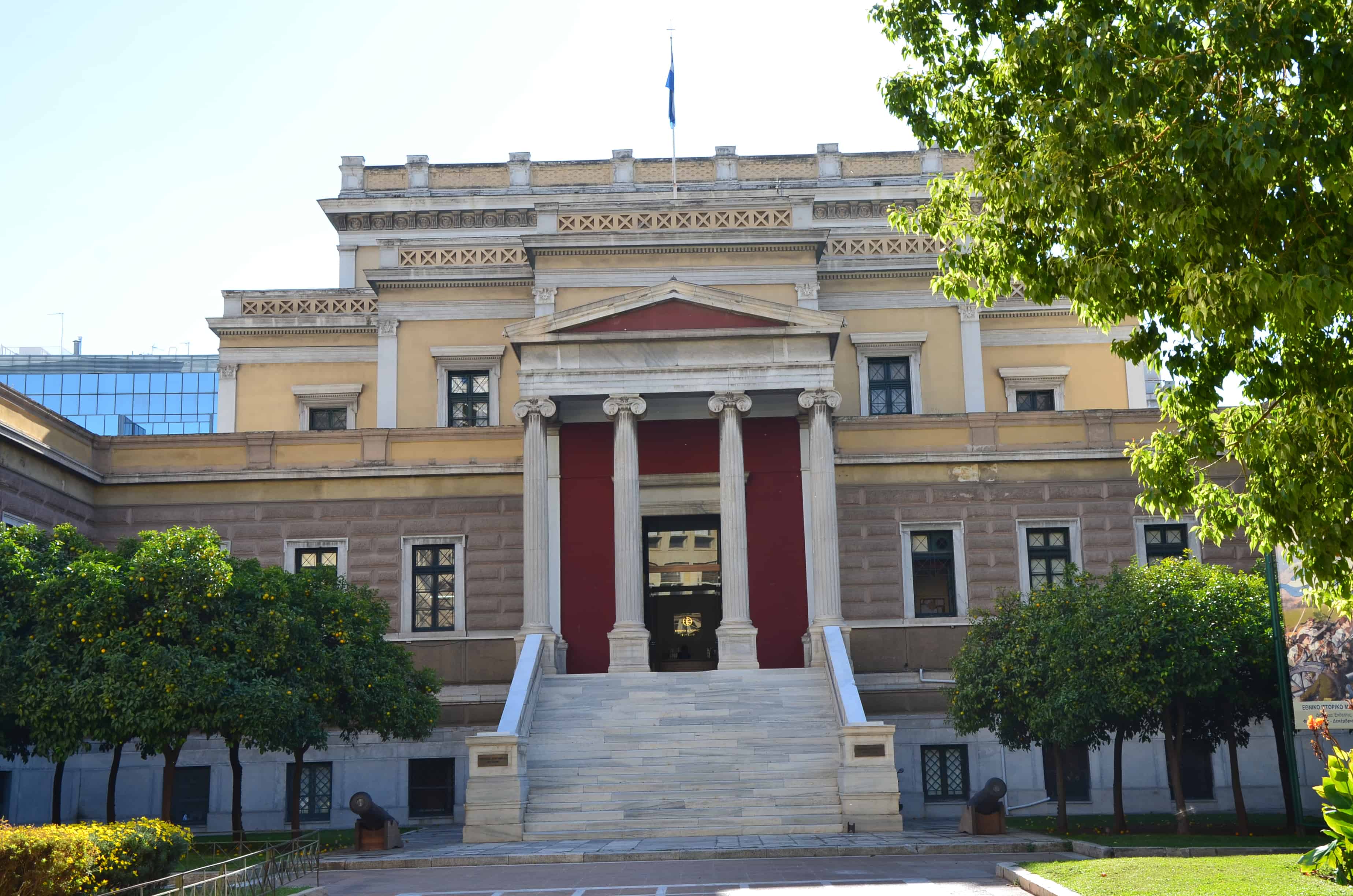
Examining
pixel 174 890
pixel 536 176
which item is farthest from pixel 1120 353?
pixel 536 176

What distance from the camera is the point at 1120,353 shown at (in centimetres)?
1592

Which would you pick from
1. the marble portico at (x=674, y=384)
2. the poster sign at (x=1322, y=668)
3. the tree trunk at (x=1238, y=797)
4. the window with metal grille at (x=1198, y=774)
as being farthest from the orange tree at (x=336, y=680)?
the window with metal grille at (x=1198, y=774)

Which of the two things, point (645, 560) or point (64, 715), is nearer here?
point (64, 715)

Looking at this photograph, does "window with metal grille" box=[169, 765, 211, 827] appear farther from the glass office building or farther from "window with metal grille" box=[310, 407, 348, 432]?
the glass office building

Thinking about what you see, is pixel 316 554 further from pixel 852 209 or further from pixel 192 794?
pixel 852 209

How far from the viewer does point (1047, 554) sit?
34500 mm

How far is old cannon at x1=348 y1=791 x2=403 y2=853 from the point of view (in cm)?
2488

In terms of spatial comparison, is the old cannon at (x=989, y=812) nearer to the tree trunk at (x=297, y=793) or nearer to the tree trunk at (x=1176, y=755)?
the tree trunk at (x=1176, y=755)

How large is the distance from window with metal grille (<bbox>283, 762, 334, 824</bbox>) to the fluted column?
968 centimetres

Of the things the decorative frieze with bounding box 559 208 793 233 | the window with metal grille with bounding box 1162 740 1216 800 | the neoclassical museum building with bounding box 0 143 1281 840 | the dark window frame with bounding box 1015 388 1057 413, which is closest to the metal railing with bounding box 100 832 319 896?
the neoclassical museum building with bounding box 0 143 1281 840

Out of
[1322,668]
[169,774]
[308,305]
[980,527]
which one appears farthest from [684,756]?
[308,305]

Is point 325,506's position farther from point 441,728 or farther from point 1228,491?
point 1228,491

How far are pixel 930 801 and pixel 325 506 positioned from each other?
1633 centimetres

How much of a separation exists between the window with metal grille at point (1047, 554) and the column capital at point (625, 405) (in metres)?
10.4
